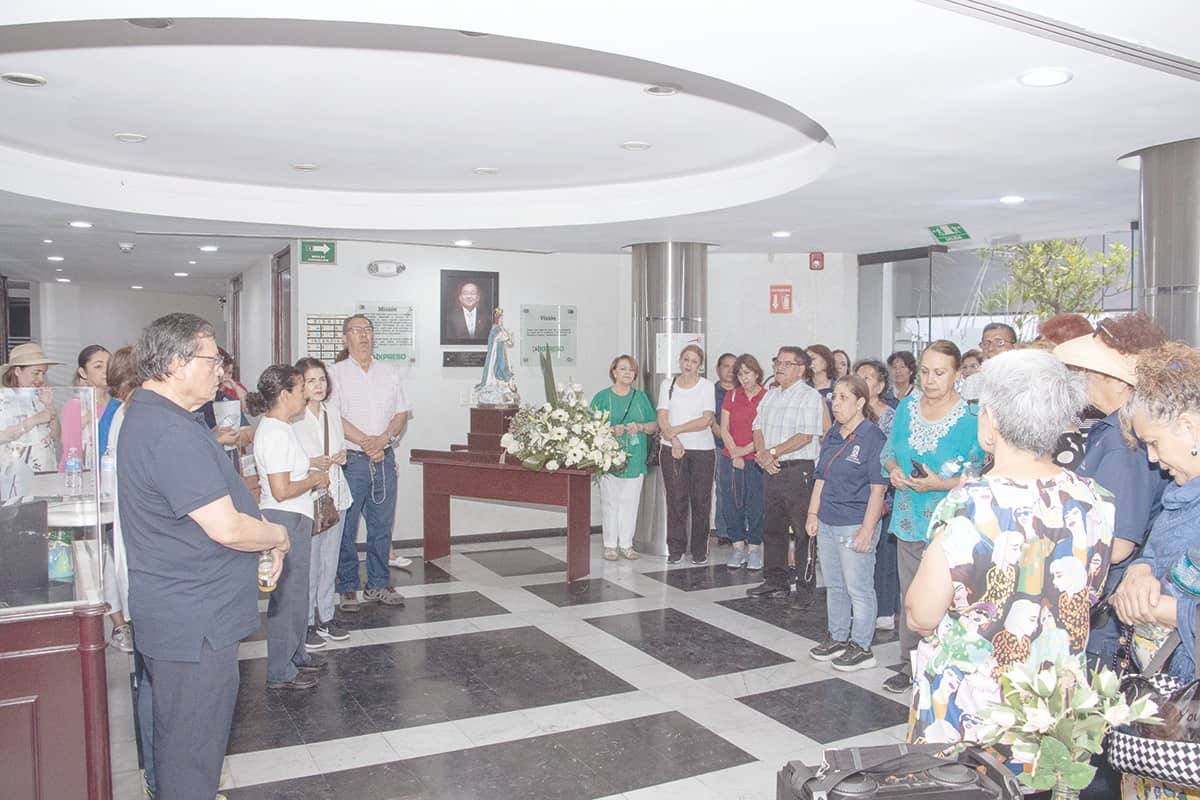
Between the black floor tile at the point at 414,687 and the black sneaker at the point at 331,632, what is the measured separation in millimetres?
165

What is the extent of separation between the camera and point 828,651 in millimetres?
5359

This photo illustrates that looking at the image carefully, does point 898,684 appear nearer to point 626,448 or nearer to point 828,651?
point 828,651

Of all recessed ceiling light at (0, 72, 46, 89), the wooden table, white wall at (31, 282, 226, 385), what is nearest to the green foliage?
the wooden table

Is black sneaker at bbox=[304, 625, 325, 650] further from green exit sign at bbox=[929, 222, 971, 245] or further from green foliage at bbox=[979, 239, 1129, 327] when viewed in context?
green foliage at bbox=[979, 239, 1129, 327]

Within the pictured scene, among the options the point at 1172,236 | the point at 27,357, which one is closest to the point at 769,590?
the point at 1172,236

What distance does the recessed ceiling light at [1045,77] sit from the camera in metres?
3.44

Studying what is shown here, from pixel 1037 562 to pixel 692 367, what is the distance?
5.70 m

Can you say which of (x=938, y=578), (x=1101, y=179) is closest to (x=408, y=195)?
(x=1101, y=179)

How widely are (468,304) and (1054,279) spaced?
5618mm

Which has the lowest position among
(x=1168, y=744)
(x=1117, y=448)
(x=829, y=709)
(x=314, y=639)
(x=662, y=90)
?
(x=829, y=709)

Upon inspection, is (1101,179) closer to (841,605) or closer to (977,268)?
(841,605)

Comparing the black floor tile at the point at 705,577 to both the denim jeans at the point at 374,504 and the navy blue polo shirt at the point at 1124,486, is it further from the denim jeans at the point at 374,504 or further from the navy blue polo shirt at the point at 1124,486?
the navy blue polo shirt at the point at 1124,486

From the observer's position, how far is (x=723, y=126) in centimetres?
532

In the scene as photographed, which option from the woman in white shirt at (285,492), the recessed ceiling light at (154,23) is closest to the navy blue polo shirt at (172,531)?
the woman in white shirt at (285,492)
